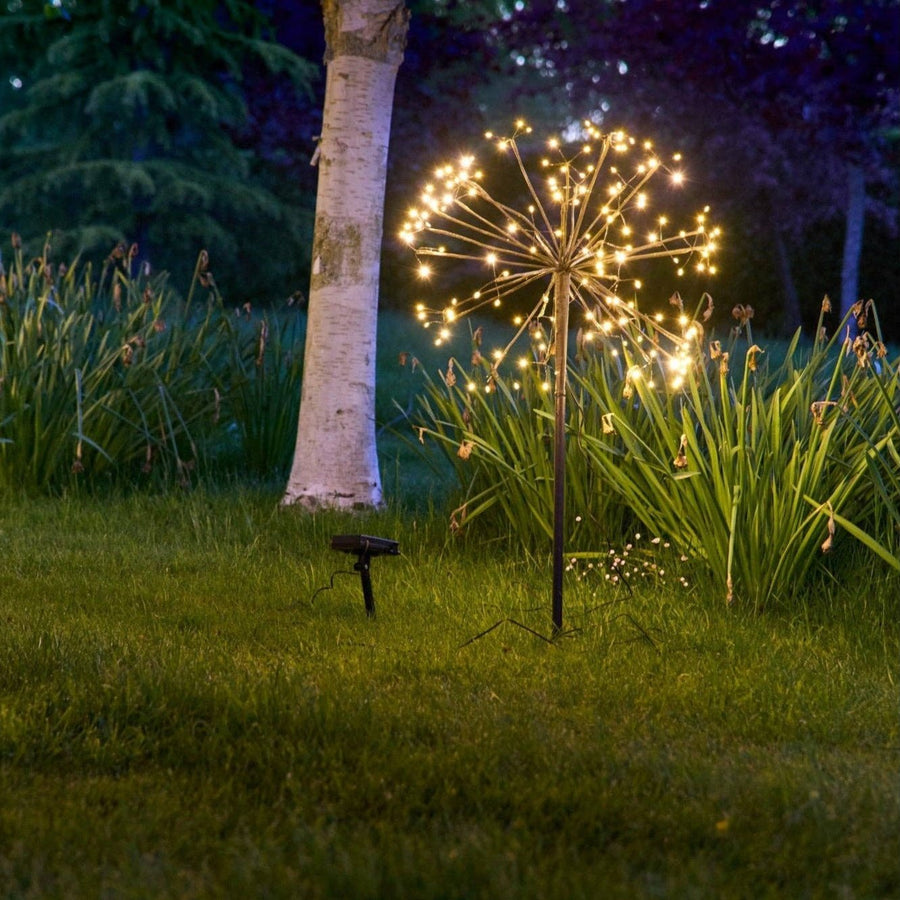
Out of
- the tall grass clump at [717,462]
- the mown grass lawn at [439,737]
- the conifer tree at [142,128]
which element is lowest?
the mown grass lawn at [439,737]

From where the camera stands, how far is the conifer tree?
1519 cm

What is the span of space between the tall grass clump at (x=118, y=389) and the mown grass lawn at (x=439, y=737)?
1.86m

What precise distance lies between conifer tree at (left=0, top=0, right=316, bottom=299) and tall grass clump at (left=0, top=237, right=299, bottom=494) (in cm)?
712

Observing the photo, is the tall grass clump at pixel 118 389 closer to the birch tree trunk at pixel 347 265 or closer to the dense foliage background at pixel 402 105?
the birch tree trunk at pixel 347 265

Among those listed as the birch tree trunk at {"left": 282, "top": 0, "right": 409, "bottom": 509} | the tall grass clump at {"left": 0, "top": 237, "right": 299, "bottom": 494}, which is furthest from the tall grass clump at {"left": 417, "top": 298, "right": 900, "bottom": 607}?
the tall grass clump at {"left": 0, "top": 237, "right": 299, "bottom": 494}

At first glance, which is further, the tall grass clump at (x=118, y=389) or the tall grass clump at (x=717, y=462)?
the tall grass clump at (x=118, y=389)

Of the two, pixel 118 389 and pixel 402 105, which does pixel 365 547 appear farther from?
pixel 402 105

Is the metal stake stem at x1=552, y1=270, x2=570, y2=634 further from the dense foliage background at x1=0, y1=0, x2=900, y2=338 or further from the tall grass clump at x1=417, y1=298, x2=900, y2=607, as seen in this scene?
the dense foliage background at x1=0, y1=0, x2=900, y2=338

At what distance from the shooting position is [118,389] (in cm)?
741

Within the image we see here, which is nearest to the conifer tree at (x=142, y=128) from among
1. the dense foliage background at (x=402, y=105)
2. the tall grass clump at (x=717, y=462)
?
the dense foliage background at (x=402, y=105)

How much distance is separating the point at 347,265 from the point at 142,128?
33.4ft

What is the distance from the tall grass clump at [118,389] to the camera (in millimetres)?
7320

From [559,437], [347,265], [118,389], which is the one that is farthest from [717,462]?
[118,389]

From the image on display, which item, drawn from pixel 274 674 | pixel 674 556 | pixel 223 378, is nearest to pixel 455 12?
pixel 223 378
